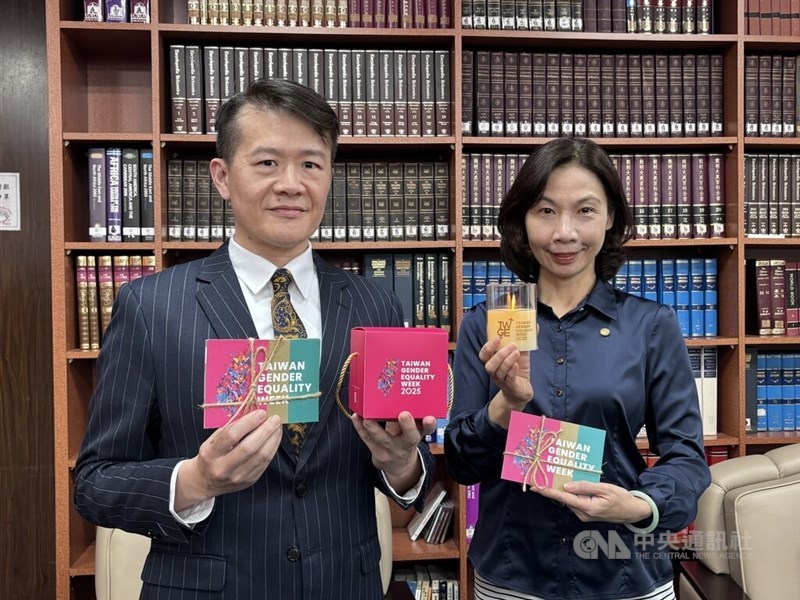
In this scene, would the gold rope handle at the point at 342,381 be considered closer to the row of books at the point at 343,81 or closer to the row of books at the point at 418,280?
the row of books at the point at 418,280

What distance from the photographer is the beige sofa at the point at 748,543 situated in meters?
1.81

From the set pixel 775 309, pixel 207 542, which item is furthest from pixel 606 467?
pixel 775 309

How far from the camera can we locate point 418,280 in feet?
8.26

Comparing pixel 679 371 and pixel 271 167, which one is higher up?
pixel 271 167

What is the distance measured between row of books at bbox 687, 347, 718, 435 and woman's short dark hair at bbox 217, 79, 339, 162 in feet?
6.59

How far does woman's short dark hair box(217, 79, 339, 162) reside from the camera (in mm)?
1086

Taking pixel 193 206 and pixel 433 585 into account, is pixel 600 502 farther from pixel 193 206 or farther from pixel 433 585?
pixel 193 206

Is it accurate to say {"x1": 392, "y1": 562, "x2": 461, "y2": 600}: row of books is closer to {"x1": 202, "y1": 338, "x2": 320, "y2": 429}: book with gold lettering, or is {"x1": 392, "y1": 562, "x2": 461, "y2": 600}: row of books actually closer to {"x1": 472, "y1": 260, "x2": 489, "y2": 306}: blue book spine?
{"x1": 472, "y1": 260, "x2": 489, "y2": 306}: blue book spine

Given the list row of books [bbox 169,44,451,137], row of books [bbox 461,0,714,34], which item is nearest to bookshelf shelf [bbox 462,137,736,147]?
row of books [bbox 169,44,451,137]

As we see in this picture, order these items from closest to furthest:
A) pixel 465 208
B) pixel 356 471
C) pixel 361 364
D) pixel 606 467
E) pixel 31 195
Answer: pixel 361 364
pixel 356 471
pixel 606 467
pixel 465 208
pixel 31 195

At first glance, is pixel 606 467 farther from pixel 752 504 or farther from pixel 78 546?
pixel 78 546

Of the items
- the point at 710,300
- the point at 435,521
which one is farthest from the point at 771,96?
the point at 435,521

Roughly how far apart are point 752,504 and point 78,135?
232 cm

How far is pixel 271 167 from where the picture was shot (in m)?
1.09
